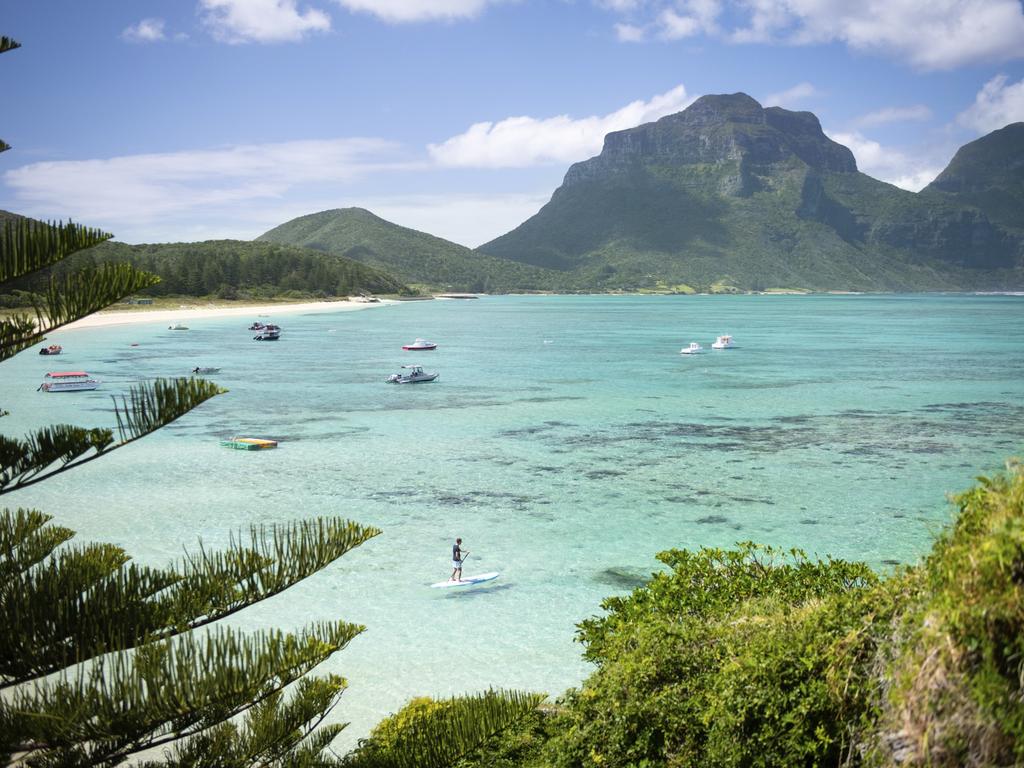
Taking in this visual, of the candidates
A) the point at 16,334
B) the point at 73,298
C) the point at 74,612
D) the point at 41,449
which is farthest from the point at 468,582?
the point at 73,298

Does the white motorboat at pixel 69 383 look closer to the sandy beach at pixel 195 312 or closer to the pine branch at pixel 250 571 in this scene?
the pine branch at pixel 250 571

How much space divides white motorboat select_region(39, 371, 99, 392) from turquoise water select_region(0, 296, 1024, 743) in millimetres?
1066

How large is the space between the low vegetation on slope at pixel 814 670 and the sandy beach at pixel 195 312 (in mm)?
88170

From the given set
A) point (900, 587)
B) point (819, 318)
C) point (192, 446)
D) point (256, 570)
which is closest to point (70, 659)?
point (256, 570)

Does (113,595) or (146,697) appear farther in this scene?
(113,595)

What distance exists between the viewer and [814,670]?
5848 millimetres

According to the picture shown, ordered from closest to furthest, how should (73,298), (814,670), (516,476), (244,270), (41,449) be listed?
(73,298)
(41,449)
(814,670)
(516,476)
(244,270)

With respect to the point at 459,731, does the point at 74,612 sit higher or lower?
higher

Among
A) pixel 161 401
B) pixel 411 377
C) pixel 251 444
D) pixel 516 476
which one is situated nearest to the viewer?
pixel 161 401

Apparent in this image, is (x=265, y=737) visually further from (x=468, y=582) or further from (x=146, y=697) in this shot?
(x=468, y=582)

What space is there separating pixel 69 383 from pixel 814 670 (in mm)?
45277

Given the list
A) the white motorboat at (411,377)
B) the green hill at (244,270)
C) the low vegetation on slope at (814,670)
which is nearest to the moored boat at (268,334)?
the white motorboat at (411,377)

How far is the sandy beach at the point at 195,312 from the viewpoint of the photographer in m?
99.9

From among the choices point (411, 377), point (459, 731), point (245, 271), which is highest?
point (245, 271)
